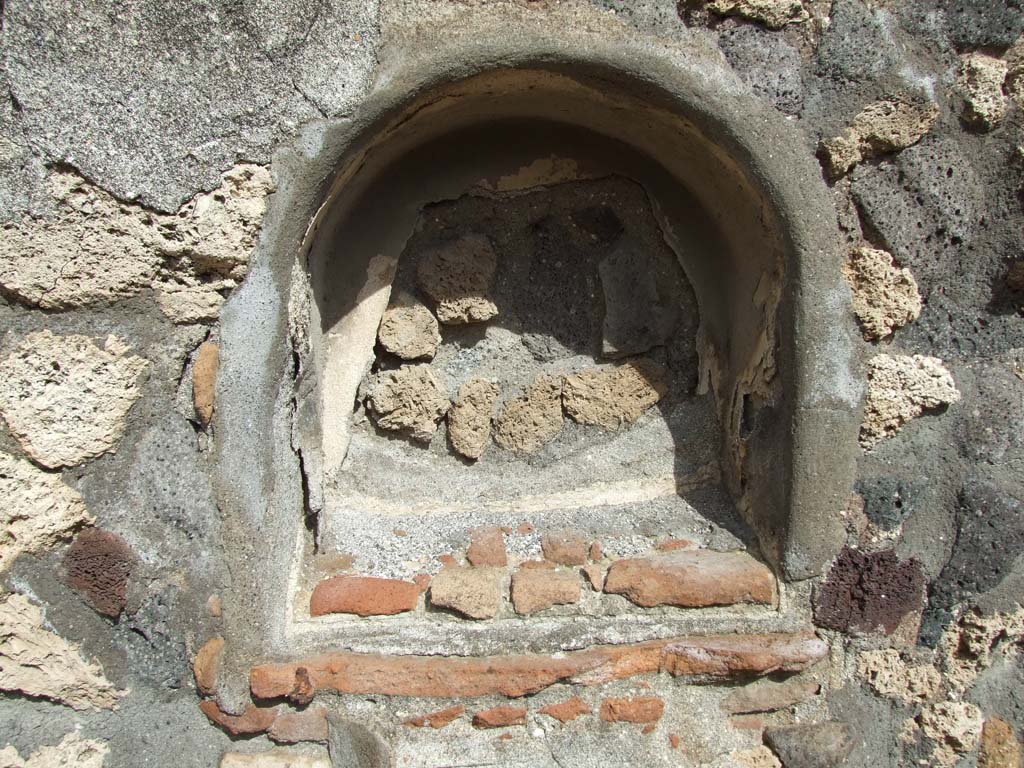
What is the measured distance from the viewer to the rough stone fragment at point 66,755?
1408 millimetres

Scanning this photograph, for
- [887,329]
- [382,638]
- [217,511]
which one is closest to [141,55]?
[217,511]

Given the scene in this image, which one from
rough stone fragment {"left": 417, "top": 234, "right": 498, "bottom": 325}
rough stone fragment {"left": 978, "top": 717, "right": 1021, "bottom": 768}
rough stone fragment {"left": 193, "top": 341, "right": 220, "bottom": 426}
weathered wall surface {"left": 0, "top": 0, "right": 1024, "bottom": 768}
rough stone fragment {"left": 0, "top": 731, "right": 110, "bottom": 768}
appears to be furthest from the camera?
rough stone fragment {"left": 417, "top": 234, "right": 498, "bottom": 325}

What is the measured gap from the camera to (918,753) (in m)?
1.61

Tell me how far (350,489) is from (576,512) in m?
0.54

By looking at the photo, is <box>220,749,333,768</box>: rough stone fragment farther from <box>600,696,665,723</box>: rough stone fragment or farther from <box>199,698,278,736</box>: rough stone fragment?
<box>600,696,665,723</box>: rough stone fragment

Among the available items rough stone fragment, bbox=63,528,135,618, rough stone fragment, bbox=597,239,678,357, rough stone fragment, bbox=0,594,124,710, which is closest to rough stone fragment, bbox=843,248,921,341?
rough stone fragment, bbox=597,239,678,357

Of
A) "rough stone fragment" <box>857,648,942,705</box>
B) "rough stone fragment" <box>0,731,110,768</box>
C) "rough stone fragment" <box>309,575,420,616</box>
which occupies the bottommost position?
"rough stone fragment" <box>0,731,110,768</box>

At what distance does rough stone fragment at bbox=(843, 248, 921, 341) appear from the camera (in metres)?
1.38

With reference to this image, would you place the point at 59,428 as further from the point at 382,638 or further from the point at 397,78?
the point at 397,78

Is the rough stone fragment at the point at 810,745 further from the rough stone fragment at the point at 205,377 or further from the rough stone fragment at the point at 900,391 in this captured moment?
the rough stone fragment at the point at 205,377

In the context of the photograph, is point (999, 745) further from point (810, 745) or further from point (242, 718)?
point (242, 718)

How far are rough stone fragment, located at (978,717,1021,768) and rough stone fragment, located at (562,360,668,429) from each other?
1.01m

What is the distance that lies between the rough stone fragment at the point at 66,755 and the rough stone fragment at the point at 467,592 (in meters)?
0.69

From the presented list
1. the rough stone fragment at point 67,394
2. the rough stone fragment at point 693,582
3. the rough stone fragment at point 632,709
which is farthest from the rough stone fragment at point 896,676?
the rough stone fragment at point 67,394
